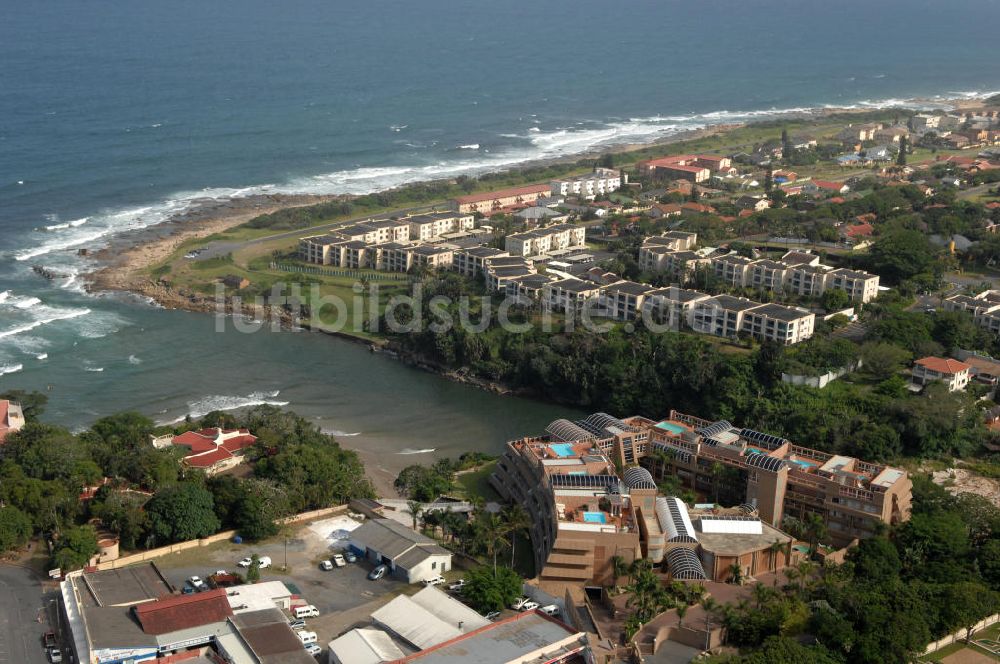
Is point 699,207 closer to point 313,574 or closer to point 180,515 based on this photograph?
point 313,574

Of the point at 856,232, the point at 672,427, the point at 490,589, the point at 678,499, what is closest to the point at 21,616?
the point at 490,589

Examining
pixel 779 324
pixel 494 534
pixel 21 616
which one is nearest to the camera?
pixel 21 616

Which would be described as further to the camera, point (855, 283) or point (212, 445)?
point (855, 283)

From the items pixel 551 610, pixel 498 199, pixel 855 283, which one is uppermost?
pixel 498 199

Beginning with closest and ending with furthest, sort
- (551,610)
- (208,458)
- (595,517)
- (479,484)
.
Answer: (551,610), (595,517), (208,458), (479,484)

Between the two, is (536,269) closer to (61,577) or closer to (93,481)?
(93,481)

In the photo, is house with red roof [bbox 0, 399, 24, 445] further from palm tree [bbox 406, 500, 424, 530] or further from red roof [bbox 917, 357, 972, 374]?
red roof [bbox 917, 357, 972, 374]

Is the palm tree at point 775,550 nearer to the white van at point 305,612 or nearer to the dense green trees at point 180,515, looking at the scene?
the white van at point 305,612
